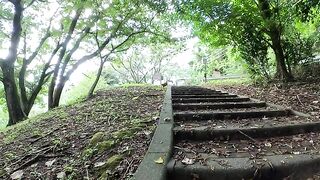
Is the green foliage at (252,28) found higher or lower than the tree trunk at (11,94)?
higher

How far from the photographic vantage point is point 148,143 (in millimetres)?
3066

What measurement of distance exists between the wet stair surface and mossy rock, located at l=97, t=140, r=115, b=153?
68 cm

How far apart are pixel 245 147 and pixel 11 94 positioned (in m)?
8.15

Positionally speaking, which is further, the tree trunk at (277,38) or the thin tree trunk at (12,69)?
the thin tree trunk at (12,69)

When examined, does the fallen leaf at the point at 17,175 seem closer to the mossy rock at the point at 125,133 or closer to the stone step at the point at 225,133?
the mossy rock at the point at 125,133

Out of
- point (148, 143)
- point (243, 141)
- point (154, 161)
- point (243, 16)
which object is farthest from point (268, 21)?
point (154, 161)

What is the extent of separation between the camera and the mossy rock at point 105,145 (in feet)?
10.2

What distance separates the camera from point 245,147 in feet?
9.95

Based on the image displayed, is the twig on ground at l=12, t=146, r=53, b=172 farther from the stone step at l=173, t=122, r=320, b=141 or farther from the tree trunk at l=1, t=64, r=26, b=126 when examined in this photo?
the tree trunk at l=1, t=64, r=26, b=126

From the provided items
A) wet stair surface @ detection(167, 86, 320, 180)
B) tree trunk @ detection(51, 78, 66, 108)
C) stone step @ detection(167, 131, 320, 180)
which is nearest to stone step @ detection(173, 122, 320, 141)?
wet stair surface @ detection(167, 86, 320, 180)

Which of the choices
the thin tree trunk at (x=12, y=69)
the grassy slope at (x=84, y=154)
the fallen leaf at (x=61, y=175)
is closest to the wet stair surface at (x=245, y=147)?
the grassy slope at (x=84, y=154)

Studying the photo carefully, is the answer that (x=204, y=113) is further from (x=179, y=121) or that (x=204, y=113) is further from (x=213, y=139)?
(x=213, y=139)

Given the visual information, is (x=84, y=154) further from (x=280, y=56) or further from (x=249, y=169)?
(x=280, y=56)

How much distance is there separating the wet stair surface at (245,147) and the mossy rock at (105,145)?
677 millimetres
